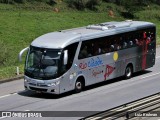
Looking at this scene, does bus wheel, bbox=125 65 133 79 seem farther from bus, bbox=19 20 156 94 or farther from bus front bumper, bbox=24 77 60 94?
bus front bumper, bbox=24 77 60 94

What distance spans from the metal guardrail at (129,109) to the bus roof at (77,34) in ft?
20.8

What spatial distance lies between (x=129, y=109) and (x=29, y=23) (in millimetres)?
31725

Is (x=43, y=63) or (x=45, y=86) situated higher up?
(x=43, y=63)

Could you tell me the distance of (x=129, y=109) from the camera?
14711 mm

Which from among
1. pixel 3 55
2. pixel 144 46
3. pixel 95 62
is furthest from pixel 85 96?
pixel 3 55

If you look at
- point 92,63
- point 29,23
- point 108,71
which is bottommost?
point 29,23

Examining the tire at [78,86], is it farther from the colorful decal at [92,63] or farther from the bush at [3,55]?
the bush at [3,55]

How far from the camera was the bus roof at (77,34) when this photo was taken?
2147 cm

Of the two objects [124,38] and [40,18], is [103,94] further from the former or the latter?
[40,18]

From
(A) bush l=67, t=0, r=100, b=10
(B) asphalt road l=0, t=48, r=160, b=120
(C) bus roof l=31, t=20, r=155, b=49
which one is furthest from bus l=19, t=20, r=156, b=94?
(A) bush l=67, t=0, r=100, b=10

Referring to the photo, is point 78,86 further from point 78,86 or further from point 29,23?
point 29,23

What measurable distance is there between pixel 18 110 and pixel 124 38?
8.75 m

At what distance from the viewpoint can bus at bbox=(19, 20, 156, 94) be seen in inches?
835

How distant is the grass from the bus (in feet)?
27.9
